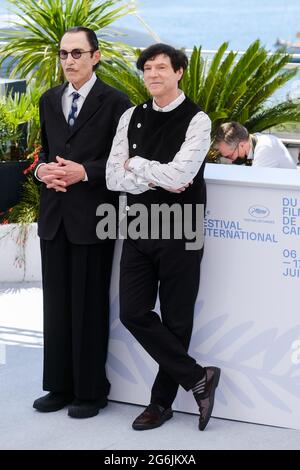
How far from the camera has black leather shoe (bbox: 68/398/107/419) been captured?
14.1 ft

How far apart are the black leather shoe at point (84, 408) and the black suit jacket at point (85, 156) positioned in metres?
0.74

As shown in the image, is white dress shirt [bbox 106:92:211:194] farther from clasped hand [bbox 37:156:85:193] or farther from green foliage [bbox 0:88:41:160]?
green foliage [bbox 0:88:41:160]

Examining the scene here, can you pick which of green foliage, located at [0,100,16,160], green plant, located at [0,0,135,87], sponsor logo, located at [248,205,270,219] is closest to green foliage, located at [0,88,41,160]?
green foliage, located at [0,100,16,160]

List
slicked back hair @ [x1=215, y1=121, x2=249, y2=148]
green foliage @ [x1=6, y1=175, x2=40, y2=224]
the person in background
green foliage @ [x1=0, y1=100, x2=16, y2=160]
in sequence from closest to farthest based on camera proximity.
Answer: the person in background, slicked back hair @ [x1=215, y1=121, x2=249, y2=148], green foliage @ [x1=6, y1=175, x2=40, y2=224], green foliage @ [x1=0, y1=100, x2=16, y2=160]

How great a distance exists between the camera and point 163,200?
13.2 feet

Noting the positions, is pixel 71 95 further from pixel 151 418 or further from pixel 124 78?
pixel 124 78

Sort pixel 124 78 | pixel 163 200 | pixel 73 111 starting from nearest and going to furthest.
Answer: pixel 163 200, pixel 73 111, pixel 124 78

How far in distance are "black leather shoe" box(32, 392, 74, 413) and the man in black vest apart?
412 mm

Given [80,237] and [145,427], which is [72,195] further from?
[145,427]

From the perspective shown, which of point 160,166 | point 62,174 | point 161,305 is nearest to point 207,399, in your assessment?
point 161,305

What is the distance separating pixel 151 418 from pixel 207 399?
0.26 meters
